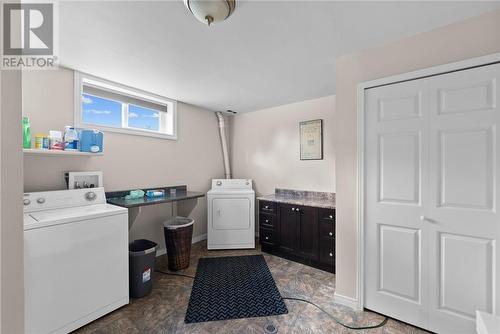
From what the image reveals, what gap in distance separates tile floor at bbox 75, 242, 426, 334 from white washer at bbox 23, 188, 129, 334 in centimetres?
18

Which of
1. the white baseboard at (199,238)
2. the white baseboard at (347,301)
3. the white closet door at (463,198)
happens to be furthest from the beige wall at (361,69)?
the white baseboard at (199,238)

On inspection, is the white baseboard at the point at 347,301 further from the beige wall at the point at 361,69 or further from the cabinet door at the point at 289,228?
the cabinet door at the point at 289,228

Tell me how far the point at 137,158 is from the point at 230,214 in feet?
5.06

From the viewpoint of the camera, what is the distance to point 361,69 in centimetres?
196

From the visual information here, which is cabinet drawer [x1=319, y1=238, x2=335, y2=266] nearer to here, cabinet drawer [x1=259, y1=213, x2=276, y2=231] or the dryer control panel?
cabinet drawer [x1=259, y1=213, x2=276, y2=231]

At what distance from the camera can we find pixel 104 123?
2.60 meters

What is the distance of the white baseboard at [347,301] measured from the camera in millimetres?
1969

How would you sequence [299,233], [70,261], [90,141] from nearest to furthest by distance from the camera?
[70,261] < [90,141] < [299,233]

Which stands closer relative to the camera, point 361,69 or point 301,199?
Result: point 361,69

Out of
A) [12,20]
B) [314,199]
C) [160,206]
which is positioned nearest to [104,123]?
[160,206]

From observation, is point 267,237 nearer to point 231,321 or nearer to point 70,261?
point 231,321

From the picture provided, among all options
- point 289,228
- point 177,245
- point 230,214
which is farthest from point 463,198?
point 177,245

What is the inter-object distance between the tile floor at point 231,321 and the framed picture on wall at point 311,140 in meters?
1.73

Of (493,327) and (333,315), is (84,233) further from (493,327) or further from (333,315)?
(493,327)
